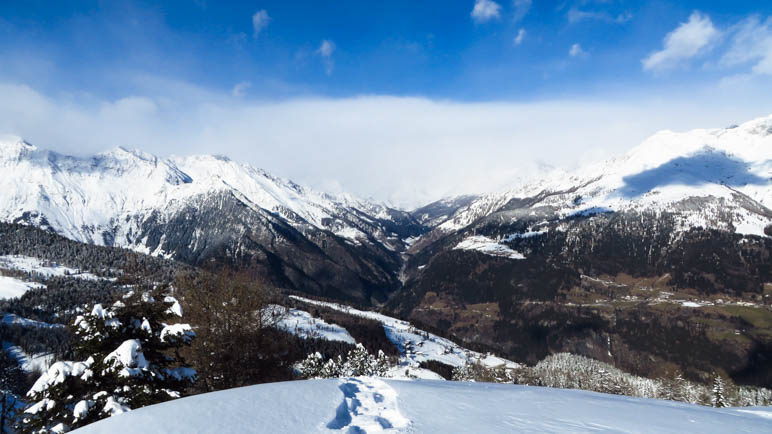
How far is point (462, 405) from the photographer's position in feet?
19.4

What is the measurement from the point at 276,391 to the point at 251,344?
10.7 metres

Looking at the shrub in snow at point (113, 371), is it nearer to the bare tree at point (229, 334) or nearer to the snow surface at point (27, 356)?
the bare tree at point (229, 334)

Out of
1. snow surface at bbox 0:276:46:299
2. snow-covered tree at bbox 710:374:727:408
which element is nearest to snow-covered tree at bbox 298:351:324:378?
snow-covered tree at bbox 710:374:727:408

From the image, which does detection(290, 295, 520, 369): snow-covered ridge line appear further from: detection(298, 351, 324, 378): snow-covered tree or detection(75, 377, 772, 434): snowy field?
detection(75, 377, 772, 434): snowy field

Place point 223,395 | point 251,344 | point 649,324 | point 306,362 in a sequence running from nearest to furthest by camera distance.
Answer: point 223,395, point 251,344, point 306,362, point 649,324

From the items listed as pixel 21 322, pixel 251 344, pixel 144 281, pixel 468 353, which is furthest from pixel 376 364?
pixel 21 322

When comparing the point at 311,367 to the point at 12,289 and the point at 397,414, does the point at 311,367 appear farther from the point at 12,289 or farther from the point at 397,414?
the point at 12,289

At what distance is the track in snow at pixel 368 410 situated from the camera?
4.82 meters

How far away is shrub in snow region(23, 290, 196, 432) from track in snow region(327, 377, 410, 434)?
6691 mm

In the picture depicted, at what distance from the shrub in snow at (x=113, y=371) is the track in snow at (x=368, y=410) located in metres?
6.69

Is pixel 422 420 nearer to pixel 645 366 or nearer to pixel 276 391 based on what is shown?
pixel 276 391

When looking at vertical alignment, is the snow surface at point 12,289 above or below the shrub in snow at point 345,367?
below

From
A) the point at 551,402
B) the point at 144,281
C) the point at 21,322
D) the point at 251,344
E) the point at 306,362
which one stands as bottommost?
the point at 21,322

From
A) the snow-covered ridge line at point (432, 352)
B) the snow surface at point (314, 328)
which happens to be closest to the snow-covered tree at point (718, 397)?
the snow-covered ridge line at point (432, 352)
